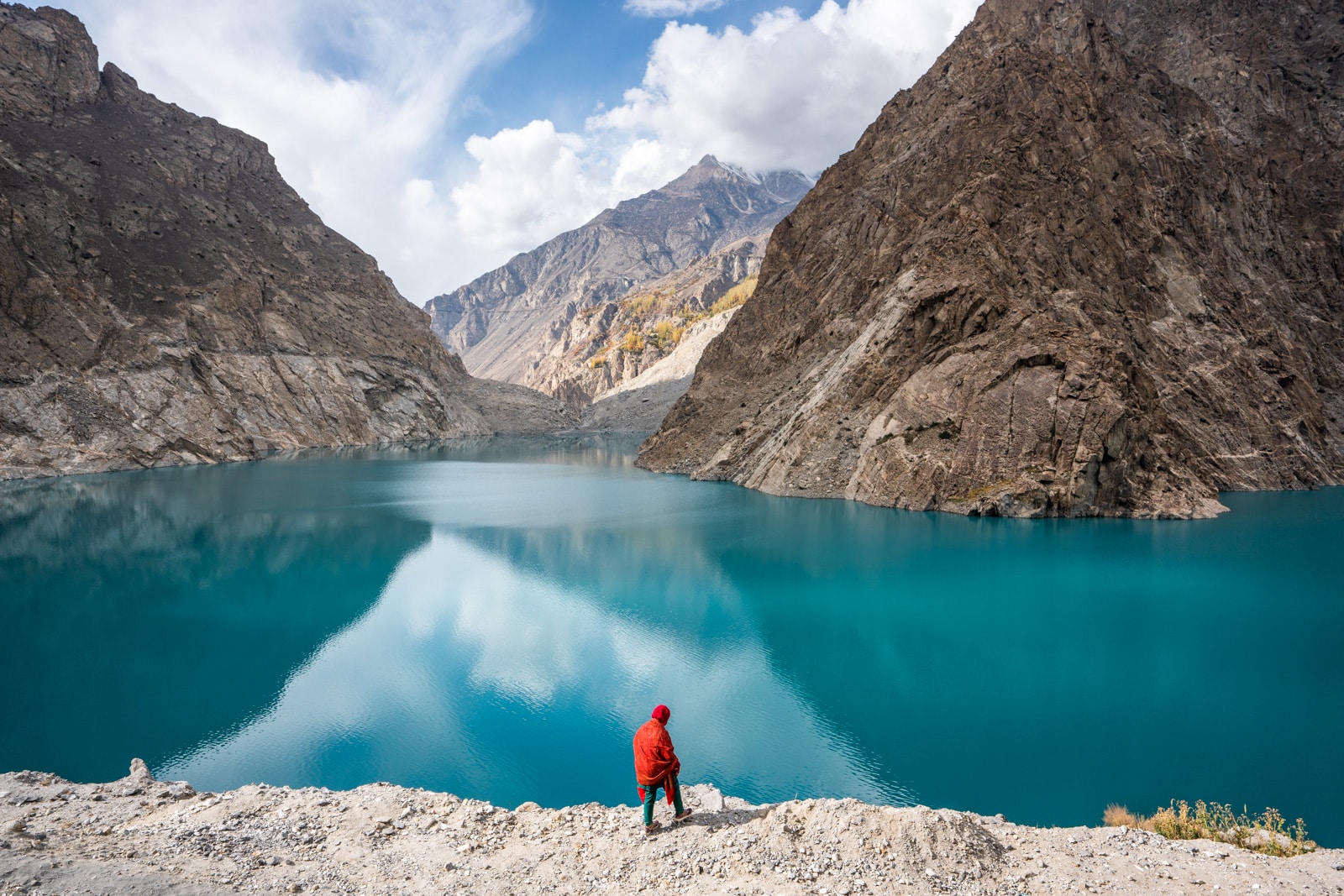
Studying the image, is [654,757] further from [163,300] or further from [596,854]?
[163,300]

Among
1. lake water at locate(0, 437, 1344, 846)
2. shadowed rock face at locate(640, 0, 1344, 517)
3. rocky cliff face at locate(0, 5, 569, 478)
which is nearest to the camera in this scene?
lake water at locate(0, 437, 1344, 846)

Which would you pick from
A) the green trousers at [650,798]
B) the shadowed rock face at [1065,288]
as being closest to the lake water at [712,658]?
the green trousers at [650,798]

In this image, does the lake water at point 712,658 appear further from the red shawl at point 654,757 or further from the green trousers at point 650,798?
A: the red shawl at point 654,757

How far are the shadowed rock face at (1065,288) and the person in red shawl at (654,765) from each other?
2788 cm

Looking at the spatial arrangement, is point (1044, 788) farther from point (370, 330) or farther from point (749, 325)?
point (370, 330)

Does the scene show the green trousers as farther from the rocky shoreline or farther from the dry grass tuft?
the dry grass tuft

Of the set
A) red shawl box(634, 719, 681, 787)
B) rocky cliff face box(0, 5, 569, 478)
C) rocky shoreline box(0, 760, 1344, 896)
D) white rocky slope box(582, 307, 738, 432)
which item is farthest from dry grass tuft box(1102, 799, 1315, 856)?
white rocky slope box(582, 307, 738, 432)

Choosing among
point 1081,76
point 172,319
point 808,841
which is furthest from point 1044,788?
point 172,319

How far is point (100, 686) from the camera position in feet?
Answer: 46.2

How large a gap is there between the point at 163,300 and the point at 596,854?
265ft

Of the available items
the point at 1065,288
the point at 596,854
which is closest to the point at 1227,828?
the point at 596,854

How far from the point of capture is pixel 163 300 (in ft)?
227

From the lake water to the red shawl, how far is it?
9.53 feet

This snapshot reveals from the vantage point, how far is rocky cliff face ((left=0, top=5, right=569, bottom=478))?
55.5 meters
